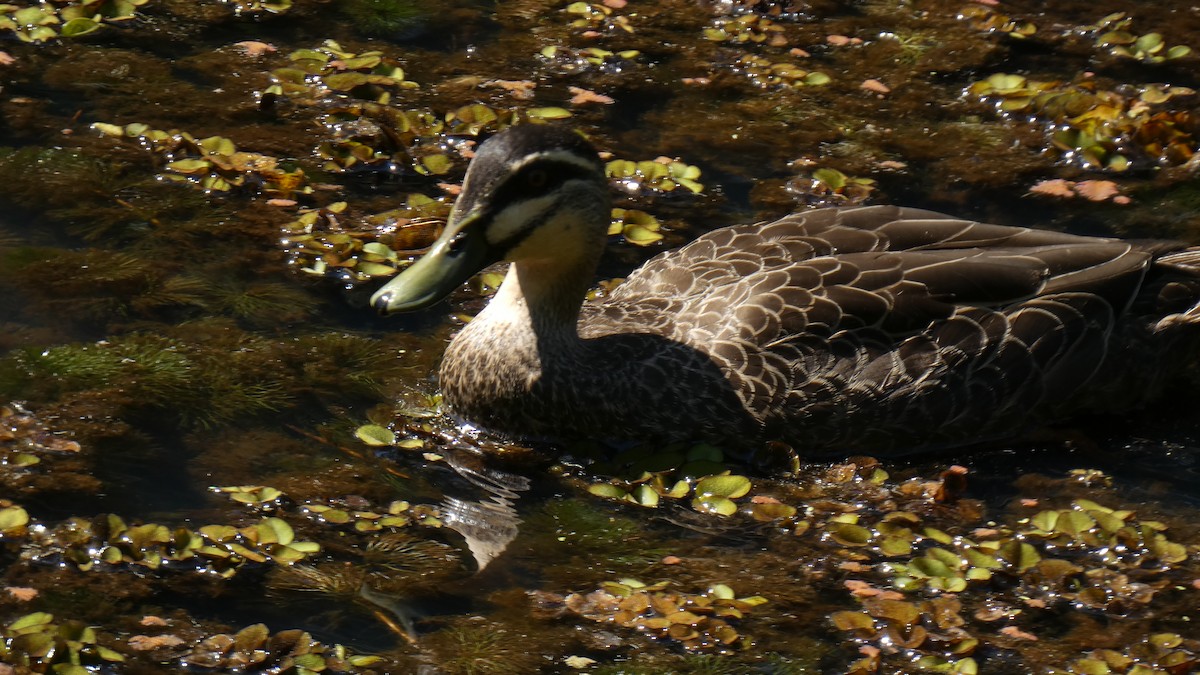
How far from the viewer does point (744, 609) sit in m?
6.45

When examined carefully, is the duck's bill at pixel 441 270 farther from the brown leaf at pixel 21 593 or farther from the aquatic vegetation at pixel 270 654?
the brown leaf at pixel 21 593

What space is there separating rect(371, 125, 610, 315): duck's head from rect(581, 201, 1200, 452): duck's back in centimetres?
77

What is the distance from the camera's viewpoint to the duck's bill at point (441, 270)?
283 inches

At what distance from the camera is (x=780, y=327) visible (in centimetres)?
765

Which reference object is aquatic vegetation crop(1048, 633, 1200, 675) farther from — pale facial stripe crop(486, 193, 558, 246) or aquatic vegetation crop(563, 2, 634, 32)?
aquatic vegetation crop(563, 2, 634, 32)

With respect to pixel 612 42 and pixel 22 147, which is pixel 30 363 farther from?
pixel 612 42

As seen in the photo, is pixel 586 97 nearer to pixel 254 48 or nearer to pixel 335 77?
pixel 335 77

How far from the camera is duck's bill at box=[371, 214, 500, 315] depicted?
7180 millimetres

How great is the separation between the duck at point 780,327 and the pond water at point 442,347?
0.20m

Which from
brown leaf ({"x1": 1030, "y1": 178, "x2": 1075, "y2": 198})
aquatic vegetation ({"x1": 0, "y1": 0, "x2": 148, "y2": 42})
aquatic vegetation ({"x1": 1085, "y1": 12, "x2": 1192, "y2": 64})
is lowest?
brown leaf ({"x1": 1030, "y1": 178, "x2": 1075, "y2": 198})

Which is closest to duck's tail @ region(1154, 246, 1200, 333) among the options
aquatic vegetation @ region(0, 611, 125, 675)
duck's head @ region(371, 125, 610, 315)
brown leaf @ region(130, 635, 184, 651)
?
duck's head @ region(371, 125, 610, 315)

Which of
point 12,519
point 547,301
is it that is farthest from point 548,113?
point 12,519

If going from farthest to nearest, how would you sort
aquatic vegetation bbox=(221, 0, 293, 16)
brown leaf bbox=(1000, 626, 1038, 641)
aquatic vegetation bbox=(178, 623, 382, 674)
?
aquatic vegetation bbox=(221, 0, 293, 16)
brown leaf bbox=(1000, 626, 1038, 641)
aquatic vegetation bbox=(178, 623, 382, 674)

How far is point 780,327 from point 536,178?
1.37 metres
